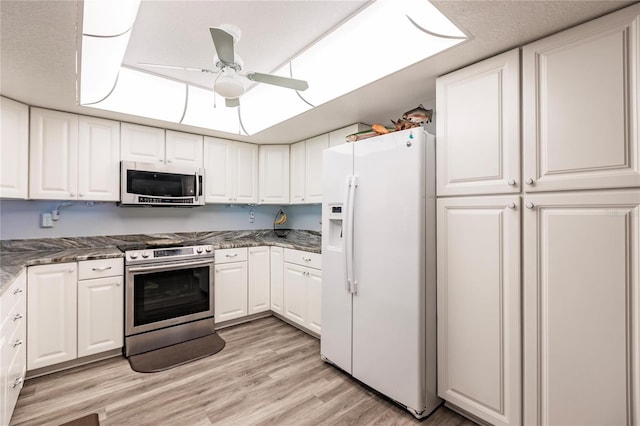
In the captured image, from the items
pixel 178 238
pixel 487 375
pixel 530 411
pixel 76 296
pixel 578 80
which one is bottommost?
pixel 530 411

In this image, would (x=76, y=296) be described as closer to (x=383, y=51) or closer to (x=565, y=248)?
(x=383, y=51)

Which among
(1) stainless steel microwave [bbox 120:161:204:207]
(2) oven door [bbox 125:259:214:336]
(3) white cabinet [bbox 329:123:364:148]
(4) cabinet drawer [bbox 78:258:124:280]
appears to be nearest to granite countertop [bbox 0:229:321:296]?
(4) cabinet drawer [bbox 78:258:124:280]

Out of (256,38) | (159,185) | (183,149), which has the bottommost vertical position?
(159,185)

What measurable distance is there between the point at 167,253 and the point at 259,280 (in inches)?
43.0

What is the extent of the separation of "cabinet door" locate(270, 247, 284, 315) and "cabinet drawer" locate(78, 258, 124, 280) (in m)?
1.51

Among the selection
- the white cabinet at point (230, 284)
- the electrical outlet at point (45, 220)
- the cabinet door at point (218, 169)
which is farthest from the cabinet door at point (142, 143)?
the white cabinet at point (230, 284)

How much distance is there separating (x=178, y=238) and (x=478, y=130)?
322 centimetres

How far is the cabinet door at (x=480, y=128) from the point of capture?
5.36ft

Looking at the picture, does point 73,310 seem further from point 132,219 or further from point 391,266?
point 391,266

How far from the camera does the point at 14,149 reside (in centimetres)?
237

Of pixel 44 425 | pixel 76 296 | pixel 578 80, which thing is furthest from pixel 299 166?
pixel 44 425

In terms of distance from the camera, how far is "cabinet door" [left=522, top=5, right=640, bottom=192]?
→ 130 cm

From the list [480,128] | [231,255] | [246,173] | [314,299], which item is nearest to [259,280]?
[231,255]

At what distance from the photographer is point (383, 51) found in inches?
79.0
